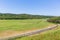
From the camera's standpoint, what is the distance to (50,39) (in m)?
17.7

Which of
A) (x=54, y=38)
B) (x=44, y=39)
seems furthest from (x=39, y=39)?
(x=54, y=38)

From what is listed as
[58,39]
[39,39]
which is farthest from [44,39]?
[58,39]

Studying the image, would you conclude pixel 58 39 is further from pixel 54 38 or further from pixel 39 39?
pixel 39 39

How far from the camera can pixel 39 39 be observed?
17.7 m

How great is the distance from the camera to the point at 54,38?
59.6ft

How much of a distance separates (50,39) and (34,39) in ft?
6.14

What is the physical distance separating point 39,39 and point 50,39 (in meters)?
1.29

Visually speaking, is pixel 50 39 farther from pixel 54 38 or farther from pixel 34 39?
pixel 34 39

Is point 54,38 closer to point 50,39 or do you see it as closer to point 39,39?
point 50,39

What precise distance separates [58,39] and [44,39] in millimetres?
1648

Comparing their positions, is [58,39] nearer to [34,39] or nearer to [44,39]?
[44,39]

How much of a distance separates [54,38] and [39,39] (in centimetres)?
190

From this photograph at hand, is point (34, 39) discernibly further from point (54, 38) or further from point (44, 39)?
point (54, 38)
